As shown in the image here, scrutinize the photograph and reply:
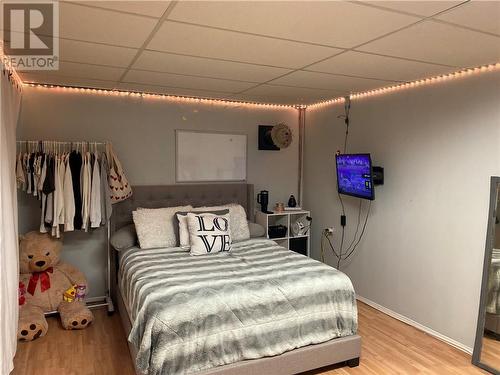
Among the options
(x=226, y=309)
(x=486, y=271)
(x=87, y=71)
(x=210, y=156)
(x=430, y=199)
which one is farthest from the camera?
(x=210, y=156)

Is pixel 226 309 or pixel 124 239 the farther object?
pixel 124 239

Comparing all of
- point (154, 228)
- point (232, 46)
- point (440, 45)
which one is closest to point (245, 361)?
point (154, 228)

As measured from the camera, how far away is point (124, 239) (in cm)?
360

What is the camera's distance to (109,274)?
3.97 metres

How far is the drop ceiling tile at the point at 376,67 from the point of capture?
8.38 feet

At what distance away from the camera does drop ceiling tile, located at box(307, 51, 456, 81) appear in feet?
8.38

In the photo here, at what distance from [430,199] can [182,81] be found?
Result: 8.51 feet

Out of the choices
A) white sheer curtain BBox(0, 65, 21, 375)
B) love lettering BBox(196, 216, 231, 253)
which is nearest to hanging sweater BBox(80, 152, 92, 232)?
white sheer curtain BBox(0, 65, 21, 375)

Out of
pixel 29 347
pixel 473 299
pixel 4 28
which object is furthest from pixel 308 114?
pixel 29 347

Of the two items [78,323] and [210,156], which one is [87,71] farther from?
[78,323]

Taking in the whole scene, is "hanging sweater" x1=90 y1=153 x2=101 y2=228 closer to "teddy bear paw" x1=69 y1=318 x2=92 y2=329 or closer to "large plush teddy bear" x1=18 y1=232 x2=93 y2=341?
"large plush teddy bear" x1=18 y1=232 x2=93 y2=341

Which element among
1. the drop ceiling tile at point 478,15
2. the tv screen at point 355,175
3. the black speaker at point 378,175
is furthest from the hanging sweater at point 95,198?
the drop ceiling tile at point 478,15

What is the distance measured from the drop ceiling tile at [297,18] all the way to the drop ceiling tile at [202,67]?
719 mm

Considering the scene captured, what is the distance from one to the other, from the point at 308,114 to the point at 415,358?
329 cm
